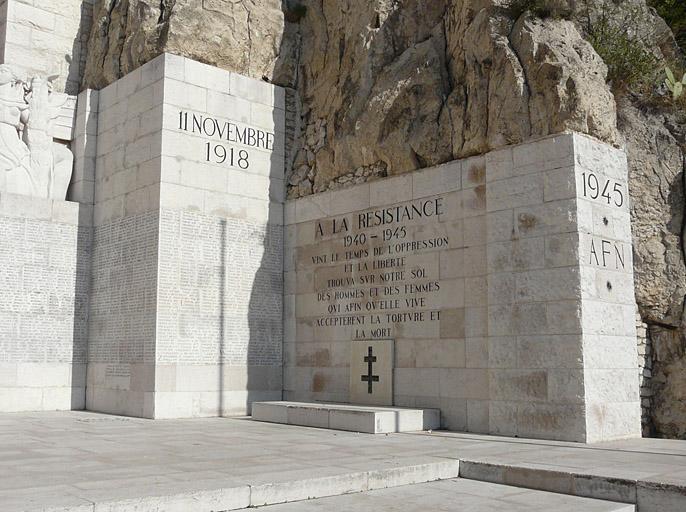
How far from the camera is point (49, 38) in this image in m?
15.8

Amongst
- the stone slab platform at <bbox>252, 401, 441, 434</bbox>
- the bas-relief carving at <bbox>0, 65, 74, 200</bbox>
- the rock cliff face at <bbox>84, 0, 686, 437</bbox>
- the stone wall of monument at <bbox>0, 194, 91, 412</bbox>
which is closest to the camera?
the stone slab platform at <bbox>252, 401, 441, 434</bbox>

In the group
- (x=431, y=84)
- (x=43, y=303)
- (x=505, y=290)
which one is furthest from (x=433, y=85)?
(x=43, y=303)

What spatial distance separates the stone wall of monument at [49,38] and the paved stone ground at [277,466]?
Result: 7907 mm

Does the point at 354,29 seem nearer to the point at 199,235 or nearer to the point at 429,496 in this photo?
the point at 199,235

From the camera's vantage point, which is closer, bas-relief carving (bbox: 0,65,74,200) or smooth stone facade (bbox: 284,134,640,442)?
smooth stone facade (bbox: 284,134,640,442)

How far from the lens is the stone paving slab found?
6.48 metres

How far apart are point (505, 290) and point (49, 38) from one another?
10.8 m

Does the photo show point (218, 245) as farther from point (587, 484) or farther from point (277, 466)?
point (587, 484)

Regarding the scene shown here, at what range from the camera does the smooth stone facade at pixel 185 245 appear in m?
13.3

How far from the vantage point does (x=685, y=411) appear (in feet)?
37.5

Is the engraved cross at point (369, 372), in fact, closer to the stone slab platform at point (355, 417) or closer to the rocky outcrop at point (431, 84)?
the stone slab platform at point (355, 417)

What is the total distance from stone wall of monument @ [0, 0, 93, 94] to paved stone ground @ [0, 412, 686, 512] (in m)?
7.91

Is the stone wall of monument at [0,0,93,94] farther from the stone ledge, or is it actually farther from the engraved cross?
the stone ledge

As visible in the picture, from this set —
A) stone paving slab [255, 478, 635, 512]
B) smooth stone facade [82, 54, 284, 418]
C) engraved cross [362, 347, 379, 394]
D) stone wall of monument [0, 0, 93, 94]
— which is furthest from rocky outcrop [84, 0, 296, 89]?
stone paving slab [255, 478, 635, 512]
